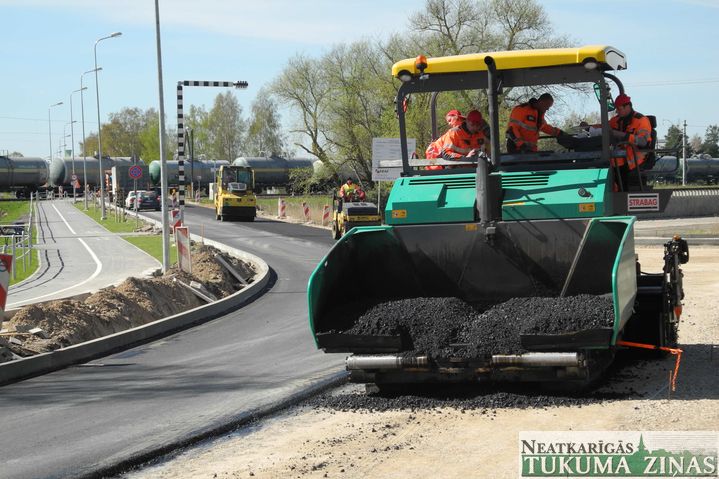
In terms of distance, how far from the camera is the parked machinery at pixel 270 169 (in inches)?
3435

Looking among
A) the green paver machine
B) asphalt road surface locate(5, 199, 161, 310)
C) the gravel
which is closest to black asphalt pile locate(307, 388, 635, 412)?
the gravel

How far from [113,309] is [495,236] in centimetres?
856

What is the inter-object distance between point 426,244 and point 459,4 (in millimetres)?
41319

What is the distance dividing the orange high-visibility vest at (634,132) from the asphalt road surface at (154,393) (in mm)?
3776

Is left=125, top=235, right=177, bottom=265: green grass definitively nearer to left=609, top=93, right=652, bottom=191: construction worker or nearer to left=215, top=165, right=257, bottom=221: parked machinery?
left=215, top=165, right=257, bottom=221: parked machinery

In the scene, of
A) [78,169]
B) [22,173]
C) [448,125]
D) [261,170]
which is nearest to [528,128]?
[448,125]

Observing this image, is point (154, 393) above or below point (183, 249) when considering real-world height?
below

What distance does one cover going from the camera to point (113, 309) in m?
15.6

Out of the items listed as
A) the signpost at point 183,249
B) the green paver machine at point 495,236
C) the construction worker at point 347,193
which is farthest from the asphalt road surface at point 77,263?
the green paver machine at point 495,236

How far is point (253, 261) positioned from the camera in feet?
89.5

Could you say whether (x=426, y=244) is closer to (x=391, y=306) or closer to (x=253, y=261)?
(x=391, y=306)

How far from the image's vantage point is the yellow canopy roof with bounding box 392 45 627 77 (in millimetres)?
9023

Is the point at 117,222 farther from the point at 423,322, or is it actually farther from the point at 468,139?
the point at 423,322

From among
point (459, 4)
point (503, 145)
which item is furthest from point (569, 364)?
point (459, 4)
